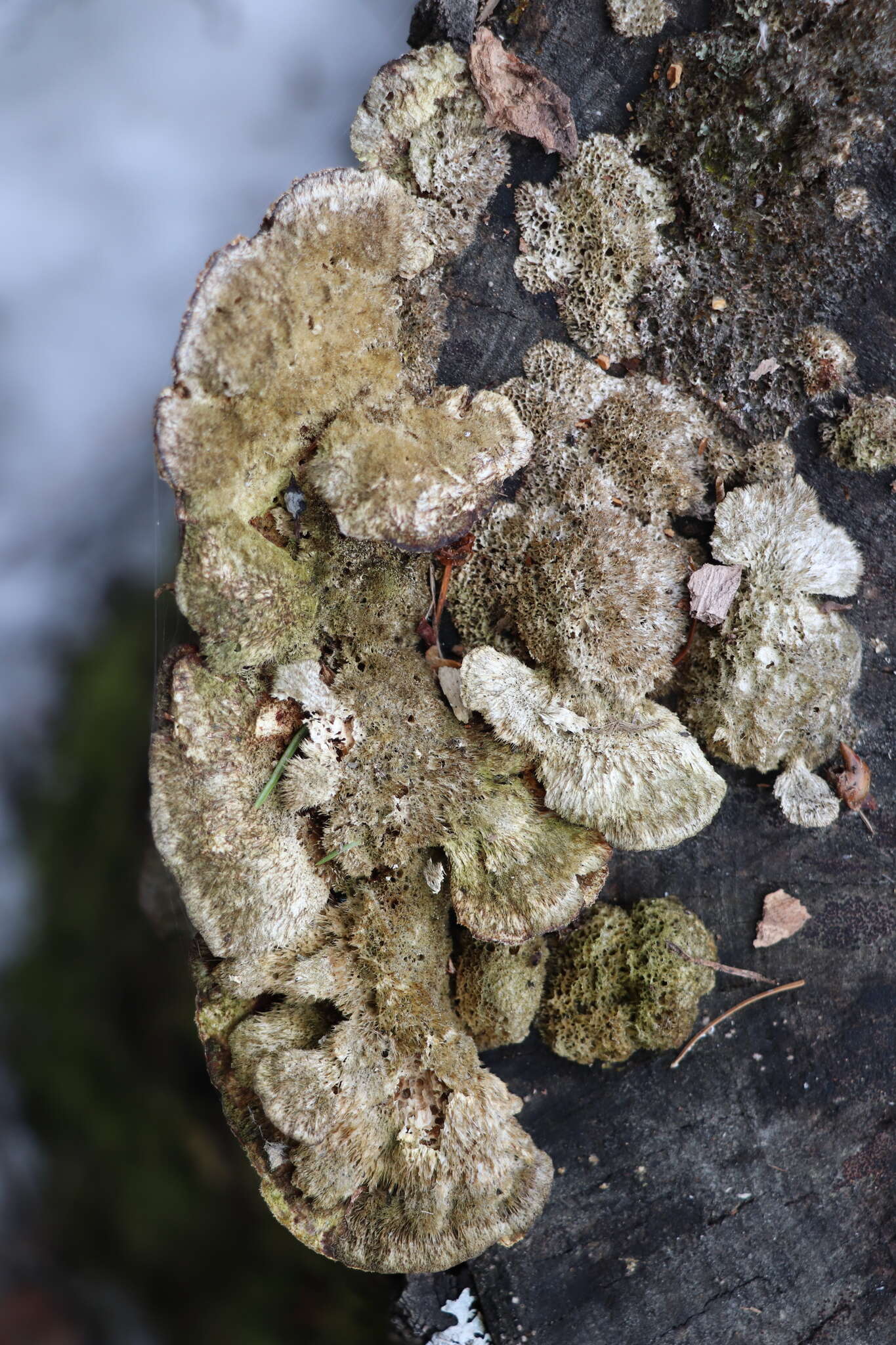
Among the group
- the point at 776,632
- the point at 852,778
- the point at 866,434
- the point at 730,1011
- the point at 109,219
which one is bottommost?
the point at 730,1011

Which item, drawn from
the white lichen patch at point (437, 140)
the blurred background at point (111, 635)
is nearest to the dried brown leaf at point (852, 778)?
the white lichen patch at point (437, 140)

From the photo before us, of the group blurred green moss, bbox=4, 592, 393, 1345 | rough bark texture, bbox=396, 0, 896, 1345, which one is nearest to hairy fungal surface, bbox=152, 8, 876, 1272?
rough bark texture, bbox=396, 0, 896, 1345

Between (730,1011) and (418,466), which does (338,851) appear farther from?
(730,1011)

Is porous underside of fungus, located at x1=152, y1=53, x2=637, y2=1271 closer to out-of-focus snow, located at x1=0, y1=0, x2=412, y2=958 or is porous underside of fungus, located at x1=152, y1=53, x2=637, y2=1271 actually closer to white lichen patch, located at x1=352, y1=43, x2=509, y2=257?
white lichen patch, located at x1=352, y1=43, x2=509, y2=257

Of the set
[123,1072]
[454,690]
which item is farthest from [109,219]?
[123,1072]

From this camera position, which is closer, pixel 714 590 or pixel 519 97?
pixel 519 97

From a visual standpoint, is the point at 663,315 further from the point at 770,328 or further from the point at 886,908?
the point at 886,908
